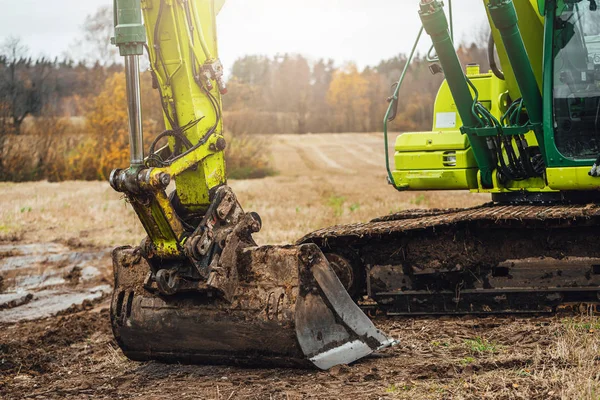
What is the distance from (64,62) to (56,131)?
10.5m

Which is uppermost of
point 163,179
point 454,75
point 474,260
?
point 454,75

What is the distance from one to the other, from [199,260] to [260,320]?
570 millimetres

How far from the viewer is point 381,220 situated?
805 cm

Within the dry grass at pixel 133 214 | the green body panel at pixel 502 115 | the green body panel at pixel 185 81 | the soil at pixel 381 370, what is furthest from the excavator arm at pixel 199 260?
the dry grass at pixel 133 214

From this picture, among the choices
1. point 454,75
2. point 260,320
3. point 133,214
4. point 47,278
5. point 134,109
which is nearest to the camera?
point 134,109

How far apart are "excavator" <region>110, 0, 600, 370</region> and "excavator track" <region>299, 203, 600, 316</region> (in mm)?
12

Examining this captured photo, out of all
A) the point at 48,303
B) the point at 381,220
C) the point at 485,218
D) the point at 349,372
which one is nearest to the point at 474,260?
the point at 485,218

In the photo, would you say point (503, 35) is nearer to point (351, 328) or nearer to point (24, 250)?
point (351, 328)

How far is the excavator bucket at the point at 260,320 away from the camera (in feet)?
17.6

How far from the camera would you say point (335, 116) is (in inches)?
3098

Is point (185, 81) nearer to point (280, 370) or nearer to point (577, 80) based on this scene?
point (280, 370)

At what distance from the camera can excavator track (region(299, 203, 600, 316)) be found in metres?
6.75

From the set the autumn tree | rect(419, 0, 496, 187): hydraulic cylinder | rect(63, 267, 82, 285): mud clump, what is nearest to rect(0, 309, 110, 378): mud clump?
rect(63, 267, 82, 285): mud clump

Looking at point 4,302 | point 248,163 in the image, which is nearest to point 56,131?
point 248,163
